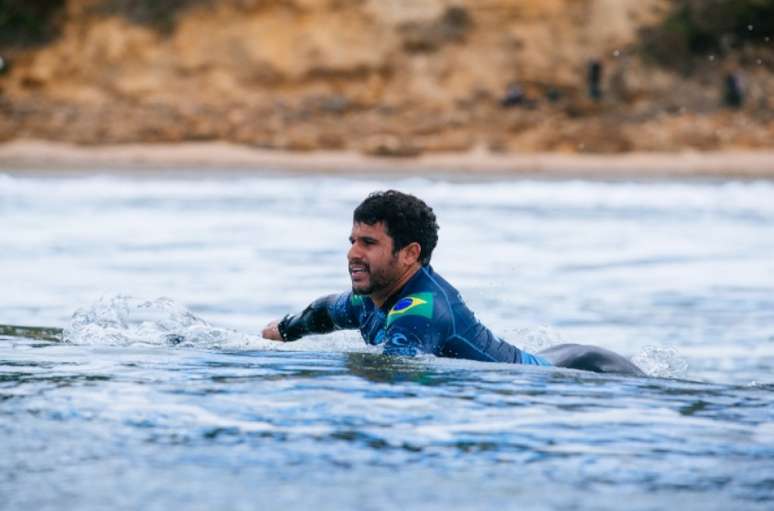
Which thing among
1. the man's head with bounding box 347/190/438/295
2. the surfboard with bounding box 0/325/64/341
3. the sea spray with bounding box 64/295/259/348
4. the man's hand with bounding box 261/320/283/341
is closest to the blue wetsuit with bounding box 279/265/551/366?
the man's head with bounding box 347/190/438/295

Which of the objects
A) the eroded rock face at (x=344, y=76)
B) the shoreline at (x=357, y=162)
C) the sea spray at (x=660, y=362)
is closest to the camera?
the sea spray at (x=660, y=362)

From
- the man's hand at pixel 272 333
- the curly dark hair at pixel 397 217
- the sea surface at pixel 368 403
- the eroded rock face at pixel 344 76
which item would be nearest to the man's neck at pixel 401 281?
the curly dark hair at pixel 397 217

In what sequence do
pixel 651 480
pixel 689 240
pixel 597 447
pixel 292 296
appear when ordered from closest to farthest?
1. pixel 651 480
2. pixel 597 447
3. pixel 292 296
4. pixel 689 240

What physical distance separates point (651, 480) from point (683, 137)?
34688mm

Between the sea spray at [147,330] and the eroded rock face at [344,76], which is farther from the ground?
the eroded rock face at [344,76]

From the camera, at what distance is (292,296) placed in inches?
484

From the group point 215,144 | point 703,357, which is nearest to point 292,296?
point 703,357

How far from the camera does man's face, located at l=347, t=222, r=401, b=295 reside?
20.4ft

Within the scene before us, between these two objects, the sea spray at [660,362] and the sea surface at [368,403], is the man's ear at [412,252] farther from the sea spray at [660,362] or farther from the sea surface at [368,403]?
the sea spray at [660,362]

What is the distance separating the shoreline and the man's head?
28949 mm

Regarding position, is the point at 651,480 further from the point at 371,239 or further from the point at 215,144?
the point at 215,144

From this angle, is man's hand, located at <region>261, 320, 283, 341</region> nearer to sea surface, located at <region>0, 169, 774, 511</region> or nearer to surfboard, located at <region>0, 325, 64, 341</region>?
sea surface, located at <region>0, 169, 774, 511</region>

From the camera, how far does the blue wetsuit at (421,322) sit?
20.3 feet

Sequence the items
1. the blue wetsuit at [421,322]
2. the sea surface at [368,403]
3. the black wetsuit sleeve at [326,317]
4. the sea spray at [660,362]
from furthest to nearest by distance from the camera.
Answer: the sea spray at [660,362] → the black wetsuit sleeve at [326,317] → the blue wetsuit at [421,322] → the sea surface at [368,403]
